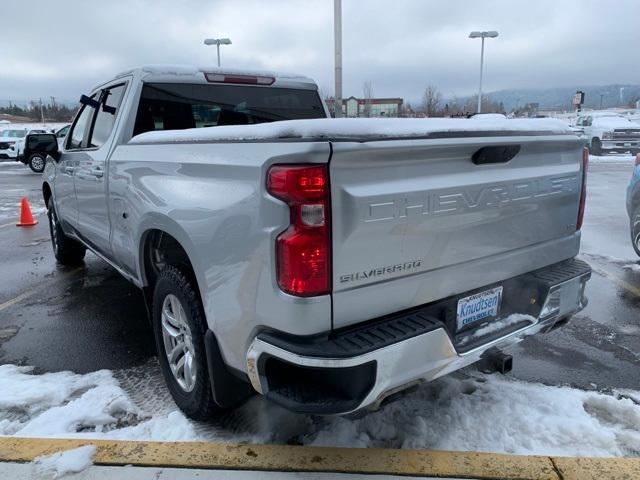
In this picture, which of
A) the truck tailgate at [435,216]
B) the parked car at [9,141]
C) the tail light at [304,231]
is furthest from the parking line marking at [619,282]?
the parked car at [9,141]

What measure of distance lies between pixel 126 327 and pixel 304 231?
3103 millimetres

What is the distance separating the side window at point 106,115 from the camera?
419 cm

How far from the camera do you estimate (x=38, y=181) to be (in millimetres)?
18766

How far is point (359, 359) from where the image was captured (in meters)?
2.07

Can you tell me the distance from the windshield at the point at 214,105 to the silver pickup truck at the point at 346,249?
0.59m

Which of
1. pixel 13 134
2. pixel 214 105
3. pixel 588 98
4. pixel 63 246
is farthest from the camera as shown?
pixel 588 98

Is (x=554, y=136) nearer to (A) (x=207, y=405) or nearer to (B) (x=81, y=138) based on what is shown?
(A) (x=207, y=405)

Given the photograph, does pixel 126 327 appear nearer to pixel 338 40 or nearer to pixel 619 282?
pixel 619 282

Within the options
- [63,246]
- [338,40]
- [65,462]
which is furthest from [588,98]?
[65,462]

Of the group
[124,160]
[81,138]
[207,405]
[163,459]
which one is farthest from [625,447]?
[81,138]

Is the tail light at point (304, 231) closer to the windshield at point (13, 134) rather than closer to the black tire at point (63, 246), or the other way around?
the black tire at point (63, 246)

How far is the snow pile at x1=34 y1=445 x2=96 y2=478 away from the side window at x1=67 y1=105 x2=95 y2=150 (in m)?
2.93

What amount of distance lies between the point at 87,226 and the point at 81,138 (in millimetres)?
881

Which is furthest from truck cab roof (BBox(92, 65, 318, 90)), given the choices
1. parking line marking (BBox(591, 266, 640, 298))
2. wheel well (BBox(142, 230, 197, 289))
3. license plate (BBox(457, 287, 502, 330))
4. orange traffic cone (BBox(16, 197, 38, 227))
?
orange traffic cone (BBox(16, 197, 38, 227))
